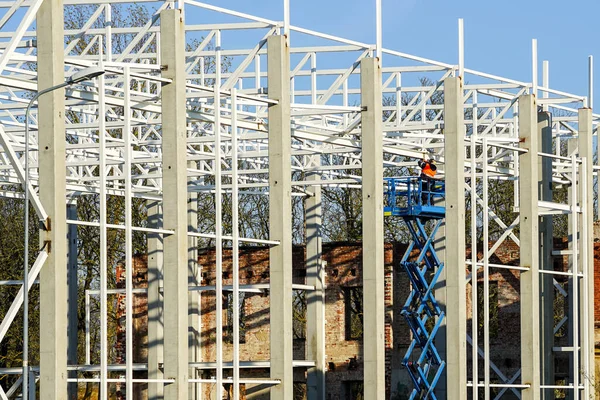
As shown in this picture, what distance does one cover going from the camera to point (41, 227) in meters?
19.4

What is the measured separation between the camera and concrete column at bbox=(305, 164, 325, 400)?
38656 millimetres

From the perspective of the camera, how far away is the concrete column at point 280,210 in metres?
24.5

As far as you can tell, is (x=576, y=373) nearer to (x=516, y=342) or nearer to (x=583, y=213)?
(x=583, y=213)

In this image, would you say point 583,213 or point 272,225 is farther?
point 583,213

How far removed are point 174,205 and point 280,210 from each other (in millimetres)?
3012

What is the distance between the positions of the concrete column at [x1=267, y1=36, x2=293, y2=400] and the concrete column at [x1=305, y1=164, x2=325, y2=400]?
1351 cm

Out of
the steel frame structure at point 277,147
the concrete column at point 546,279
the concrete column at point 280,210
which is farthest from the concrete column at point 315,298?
the concrete column at point 280,210

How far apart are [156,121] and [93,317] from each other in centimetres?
2399

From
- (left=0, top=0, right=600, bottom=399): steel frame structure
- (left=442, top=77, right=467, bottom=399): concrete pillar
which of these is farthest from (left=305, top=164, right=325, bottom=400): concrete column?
(left=442, top=77, right=467, bottom=399): concrete pillar

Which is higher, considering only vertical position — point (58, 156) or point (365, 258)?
point (58, 156)

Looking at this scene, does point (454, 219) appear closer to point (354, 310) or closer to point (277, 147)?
point (277, 147)

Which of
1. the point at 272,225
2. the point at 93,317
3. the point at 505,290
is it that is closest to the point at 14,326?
the point at 93,317

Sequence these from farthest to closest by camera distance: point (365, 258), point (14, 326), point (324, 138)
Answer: point (14, 326), point (324, 138), point (365, 258)

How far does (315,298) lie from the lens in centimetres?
3922
